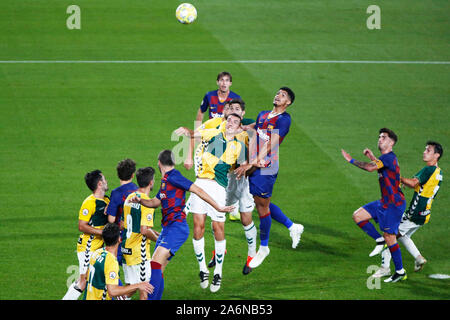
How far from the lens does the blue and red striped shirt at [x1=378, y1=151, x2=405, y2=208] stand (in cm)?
927

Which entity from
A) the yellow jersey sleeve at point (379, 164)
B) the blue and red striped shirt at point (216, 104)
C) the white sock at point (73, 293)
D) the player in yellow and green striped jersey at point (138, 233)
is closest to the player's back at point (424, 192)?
the yellow jersey sleeve at point (379, 164)

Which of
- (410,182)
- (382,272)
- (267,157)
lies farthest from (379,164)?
(267,157)

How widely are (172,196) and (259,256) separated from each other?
7.11ft

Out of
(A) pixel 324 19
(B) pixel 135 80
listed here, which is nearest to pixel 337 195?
(B) pixel 135 80

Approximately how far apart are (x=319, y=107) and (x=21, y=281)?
10.0 m

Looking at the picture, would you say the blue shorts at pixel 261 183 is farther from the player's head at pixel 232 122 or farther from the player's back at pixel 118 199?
the player's back at pixel 118 199

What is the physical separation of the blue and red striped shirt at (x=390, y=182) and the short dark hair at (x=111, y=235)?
156 inches

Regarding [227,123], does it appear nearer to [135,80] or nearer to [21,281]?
[21,281]

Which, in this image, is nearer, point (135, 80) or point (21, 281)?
point (21, 281)

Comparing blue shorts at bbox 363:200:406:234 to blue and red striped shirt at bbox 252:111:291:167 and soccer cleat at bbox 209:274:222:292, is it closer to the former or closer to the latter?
blue and red striped shirt at bbox 252:111:291:167

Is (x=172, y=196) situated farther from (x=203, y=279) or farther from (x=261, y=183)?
(x=261, y=183)

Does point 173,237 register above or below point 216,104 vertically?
below

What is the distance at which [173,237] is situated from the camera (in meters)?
8.34

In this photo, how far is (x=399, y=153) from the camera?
14.8 meters
